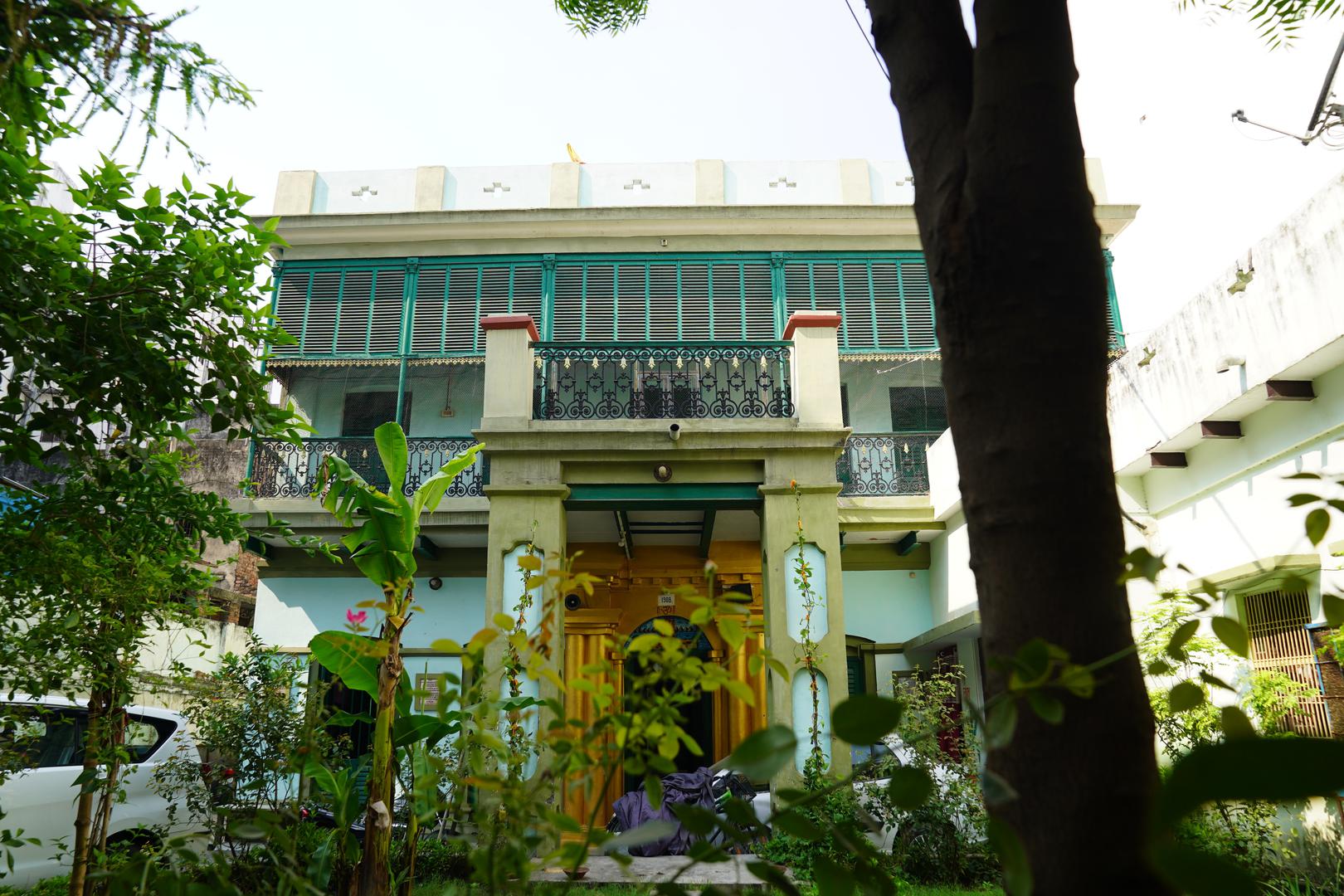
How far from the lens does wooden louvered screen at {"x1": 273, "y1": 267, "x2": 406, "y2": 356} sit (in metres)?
12.4

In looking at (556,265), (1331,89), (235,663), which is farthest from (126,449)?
(1331,89)

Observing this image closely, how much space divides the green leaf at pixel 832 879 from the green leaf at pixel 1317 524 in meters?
0.62

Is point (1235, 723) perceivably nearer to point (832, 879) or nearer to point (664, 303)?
point (832, 879)

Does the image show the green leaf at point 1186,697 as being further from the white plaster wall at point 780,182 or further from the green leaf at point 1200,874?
the white plaster wall at point 780,182

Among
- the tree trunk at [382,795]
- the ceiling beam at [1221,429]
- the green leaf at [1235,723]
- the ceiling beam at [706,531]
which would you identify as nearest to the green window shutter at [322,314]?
the ceiling beam at [706,531]

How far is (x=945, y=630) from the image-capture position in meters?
10.2

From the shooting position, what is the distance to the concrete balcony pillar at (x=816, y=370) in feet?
29.8

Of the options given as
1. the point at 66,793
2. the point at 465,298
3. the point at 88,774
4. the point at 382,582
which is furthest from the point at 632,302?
the point at 88,774

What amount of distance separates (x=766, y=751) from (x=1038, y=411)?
0.53 metres

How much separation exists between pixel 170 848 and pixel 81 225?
3924 mm

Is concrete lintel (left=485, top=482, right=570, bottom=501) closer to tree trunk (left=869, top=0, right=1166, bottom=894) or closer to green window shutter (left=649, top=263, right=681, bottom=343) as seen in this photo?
green window shutter (left=649, top=263, right=681, bottom=343)

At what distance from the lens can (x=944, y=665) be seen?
10891 millimetres

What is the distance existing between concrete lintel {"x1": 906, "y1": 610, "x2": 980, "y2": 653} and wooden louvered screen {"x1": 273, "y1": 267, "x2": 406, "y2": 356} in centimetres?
775

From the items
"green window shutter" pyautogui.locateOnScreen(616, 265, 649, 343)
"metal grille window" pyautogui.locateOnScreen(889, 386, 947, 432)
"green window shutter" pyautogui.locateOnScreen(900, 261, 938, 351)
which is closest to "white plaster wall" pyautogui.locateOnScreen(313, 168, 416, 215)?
"green window shutter" pyautogui.locateOnScreen(616, 265, 649, 343)
